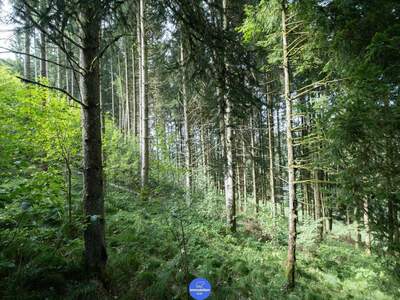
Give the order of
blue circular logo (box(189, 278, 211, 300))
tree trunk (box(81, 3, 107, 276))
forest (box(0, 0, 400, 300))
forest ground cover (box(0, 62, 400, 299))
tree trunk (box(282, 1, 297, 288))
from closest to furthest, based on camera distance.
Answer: blue circular logo (box(189, 278, 211, 300)), forest (box(0, 0, 400, 300)), forest ground cover (box(0, 62, 400, 299)), tree trunk (box(81, 3, 107, 276)), tree trunk (box(282, 1, 297, 288))

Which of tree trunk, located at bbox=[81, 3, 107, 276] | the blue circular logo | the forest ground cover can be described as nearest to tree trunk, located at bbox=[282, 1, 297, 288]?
the forest ground cover

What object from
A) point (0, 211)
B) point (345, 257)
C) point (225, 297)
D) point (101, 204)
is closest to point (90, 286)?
point (101, 204)

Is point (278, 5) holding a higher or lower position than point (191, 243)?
higher

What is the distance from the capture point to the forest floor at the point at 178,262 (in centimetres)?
304

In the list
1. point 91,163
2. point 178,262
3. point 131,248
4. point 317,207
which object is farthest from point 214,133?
point 317,207

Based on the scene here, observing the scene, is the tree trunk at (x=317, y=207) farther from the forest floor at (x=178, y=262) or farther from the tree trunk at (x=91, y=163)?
the tree trunk at (x=91, y=163)

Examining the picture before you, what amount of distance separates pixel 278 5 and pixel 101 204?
503cm

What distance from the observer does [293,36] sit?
20.4 ft

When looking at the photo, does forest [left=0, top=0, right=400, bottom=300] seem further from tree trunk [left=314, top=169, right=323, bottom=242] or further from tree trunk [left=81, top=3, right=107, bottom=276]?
tree trunk [left=314, top=169, right=323, bottom=242]

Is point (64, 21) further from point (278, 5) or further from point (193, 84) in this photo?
point (278, 5)

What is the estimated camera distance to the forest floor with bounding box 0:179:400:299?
3.04 meters

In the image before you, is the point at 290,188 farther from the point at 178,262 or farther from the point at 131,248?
the point at 131,248

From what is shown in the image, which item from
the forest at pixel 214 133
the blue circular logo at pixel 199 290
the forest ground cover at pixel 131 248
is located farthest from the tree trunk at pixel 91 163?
the blue circular logo at pixel 199 290

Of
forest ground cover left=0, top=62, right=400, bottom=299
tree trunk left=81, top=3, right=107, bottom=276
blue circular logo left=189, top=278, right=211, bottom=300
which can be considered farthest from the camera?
tree trunk left=81, top=3, right=107, bottom=276
